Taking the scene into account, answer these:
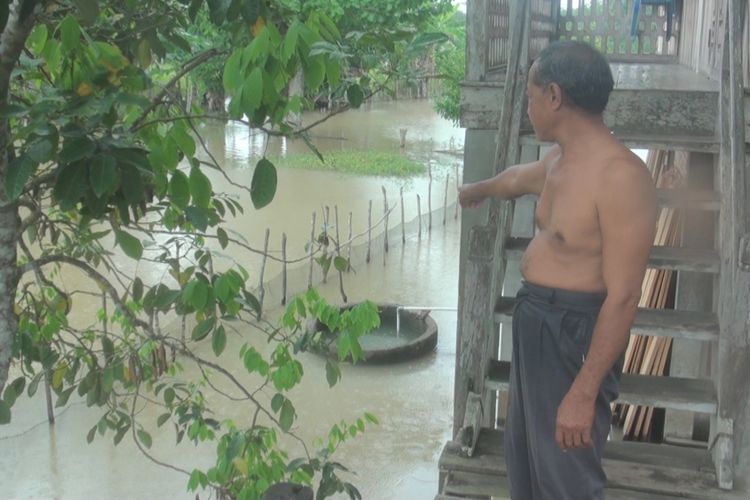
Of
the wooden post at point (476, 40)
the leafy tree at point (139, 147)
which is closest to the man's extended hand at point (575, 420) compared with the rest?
the leafy tree at point (139, 147)

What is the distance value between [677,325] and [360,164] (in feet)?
58.4

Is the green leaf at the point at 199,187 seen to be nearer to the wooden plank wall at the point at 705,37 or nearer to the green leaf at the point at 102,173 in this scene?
the green leaf at the point at 102,173

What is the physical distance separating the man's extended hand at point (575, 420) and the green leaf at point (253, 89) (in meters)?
1.04

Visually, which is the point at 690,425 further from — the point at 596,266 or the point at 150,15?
the point at 150,15

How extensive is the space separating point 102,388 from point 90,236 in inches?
19.4

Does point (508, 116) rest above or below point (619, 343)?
above

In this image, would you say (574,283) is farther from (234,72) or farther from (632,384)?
(234,72)

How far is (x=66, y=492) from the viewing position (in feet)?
24.5

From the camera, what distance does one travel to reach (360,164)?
20516 mm

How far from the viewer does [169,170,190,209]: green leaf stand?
227cm

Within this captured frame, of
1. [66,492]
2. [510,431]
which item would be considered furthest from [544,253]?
[66,492]

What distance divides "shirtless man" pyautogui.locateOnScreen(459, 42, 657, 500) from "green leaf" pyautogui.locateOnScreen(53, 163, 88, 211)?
44.0 inches

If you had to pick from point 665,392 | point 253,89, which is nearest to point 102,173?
point 253,89

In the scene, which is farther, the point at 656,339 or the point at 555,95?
the point at 656,339
